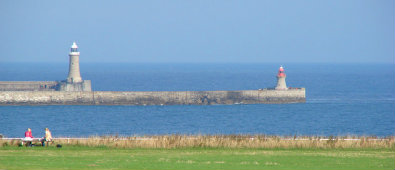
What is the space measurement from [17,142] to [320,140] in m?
11.6

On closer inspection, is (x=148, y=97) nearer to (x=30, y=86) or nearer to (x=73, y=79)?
(x=73, y=79)

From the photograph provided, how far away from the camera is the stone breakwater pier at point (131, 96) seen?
74000mm

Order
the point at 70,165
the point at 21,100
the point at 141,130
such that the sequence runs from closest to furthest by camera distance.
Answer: the point at 70,165 < the point at 141,130 < the point at 21,100

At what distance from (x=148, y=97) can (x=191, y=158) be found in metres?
54.8

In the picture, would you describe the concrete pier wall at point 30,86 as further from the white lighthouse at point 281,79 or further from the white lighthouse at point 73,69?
the white lighthouse at point 281,79

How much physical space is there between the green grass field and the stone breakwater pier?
48622mm

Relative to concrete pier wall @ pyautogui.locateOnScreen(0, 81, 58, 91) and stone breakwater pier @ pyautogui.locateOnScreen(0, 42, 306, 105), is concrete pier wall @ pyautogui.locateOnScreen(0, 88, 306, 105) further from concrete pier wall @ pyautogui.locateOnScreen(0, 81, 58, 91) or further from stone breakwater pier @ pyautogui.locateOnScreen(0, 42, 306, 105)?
concrete pier wall @ pyautogui.locateOnScreen(0, 81, 58, 91)

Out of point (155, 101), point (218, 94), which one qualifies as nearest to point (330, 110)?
point (218, 94)

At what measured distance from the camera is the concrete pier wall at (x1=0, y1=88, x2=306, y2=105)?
73938 mm

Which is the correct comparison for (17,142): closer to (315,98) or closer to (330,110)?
(330,110)


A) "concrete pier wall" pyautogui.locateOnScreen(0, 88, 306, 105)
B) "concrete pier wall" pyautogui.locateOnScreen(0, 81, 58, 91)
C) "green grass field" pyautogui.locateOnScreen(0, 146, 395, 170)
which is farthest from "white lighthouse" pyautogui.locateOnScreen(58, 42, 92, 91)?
"green grass field" pyautogui.locateOnScreen(0, 146, 395, 170)

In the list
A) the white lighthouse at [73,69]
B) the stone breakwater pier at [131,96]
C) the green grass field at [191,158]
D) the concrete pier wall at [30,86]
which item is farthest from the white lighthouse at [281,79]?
the green grass field at [191,158]

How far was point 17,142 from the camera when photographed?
2589cm

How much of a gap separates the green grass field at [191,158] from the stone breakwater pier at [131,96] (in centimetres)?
4862
